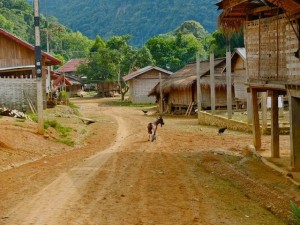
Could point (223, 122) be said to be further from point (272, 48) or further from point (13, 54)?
point (13, 54)

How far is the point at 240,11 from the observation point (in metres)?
15.9

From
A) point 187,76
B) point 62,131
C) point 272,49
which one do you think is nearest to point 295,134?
point 272,49

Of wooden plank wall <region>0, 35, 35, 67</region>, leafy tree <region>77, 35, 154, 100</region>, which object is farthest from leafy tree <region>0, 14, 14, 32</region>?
wooden plank wall <region>0, 35, 35, 67</region>

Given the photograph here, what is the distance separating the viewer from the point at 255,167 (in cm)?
1402

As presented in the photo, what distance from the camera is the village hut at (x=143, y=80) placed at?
170ft

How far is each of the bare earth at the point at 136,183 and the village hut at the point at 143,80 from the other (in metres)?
32.0

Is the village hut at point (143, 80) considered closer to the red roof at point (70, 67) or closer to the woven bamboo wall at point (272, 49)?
the red roof at point (70, 67)

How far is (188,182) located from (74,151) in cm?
754

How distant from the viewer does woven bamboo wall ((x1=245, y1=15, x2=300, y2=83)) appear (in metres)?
12.9

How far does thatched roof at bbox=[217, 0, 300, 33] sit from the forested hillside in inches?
4477

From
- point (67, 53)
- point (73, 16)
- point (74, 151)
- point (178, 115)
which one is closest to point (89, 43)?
point (67, 53)

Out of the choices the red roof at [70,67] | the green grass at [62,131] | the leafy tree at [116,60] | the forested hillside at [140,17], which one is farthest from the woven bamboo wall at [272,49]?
the forested hillside at [140,17]

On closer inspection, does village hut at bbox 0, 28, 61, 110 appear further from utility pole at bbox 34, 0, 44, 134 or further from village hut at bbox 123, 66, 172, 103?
village hut at bbox 123, 66, 172, 103

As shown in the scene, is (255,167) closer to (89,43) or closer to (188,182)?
(188,182)
